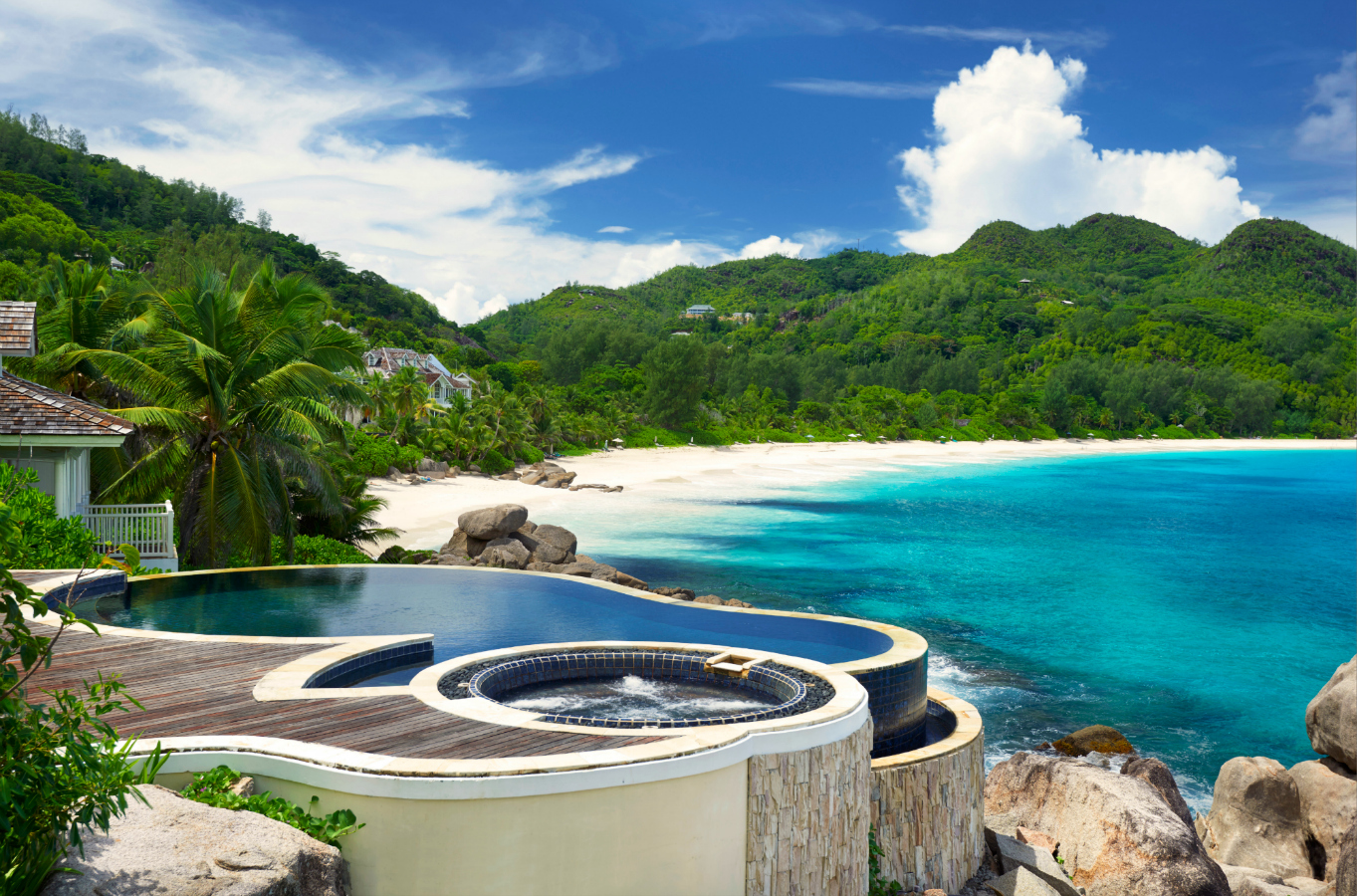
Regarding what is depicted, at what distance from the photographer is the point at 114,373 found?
48.0ft

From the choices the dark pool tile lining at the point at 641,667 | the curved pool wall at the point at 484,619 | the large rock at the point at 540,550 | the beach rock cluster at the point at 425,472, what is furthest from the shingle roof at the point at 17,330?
the beach rock cluster at the point at 425,472

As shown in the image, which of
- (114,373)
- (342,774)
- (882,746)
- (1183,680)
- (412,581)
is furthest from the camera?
(1183,680)

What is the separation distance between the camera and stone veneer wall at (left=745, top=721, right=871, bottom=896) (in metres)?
5.43

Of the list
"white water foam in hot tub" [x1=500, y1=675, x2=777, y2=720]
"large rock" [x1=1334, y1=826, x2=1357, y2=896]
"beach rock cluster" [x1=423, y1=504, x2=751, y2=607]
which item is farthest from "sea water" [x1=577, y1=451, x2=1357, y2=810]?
"white water foam in hot tub" [x1=500, y1=675, x2=777, y2=720]

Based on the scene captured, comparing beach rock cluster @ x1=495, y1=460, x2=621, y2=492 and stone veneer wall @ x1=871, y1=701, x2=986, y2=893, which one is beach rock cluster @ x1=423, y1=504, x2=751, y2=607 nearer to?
stone veneer wall @ x1=871, y1=701, x2=986, y2=893

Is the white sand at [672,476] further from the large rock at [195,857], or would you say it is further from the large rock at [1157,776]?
the large rock at [195,857]

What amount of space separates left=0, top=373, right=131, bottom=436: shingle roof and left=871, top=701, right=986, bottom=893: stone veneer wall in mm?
11731

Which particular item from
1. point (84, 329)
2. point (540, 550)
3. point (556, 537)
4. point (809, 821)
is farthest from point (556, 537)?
point (809, 821)

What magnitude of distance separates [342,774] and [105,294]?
17.4 meters

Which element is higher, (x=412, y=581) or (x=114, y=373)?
(x=114, y=373)

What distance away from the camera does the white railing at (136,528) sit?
44.2 feet

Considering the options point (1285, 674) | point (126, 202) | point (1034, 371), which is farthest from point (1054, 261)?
point (1285, 674)

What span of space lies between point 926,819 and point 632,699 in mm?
2584

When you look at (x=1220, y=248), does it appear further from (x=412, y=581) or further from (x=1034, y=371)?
(x=412, y=581)
